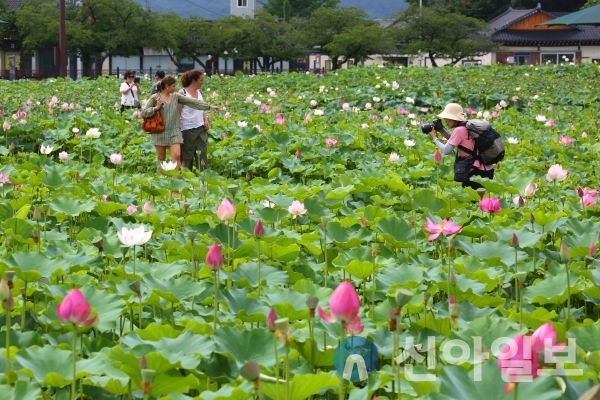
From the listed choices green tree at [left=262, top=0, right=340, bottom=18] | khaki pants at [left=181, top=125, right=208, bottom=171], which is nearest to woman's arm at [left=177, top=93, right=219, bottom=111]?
khaki pants at [left=181, top=125, right=208, bottom=171]

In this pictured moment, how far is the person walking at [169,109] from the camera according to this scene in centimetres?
679

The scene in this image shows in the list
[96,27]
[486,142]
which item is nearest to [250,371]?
[486,142]

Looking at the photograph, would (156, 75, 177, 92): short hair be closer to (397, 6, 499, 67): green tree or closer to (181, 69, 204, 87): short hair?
(181, 69, 204, 87): short hair

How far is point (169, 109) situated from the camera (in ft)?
22.4

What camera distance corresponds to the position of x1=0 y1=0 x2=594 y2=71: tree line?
35656mm

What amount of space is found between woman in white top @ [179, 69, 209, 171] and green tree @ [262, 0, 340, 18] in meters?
52.2

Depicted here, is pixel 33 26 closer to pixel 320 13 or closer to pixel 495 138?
pixel 320 13

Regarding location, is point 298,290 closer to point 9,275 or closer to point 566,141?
point 9,275

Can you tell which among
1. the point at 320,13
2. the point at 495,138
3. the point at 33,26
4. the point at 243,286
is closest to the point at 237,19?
the point at 320,13

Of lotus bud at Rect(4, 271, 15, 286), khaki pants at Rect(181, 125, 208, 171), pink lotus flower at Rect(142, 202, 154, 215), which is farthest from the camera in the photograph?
khaki pants at Rect(181, 125, 208, 171)

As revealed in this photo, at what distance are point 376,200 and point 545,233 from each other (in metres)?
1.23

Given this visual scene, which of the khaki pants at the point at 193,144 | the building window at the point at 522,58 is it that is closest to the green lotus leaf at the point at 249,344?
the khaki pants at the point at 193,144

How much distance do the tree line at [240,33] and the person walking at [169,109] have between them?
27947mm

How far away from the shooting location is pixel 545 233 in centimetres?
355
